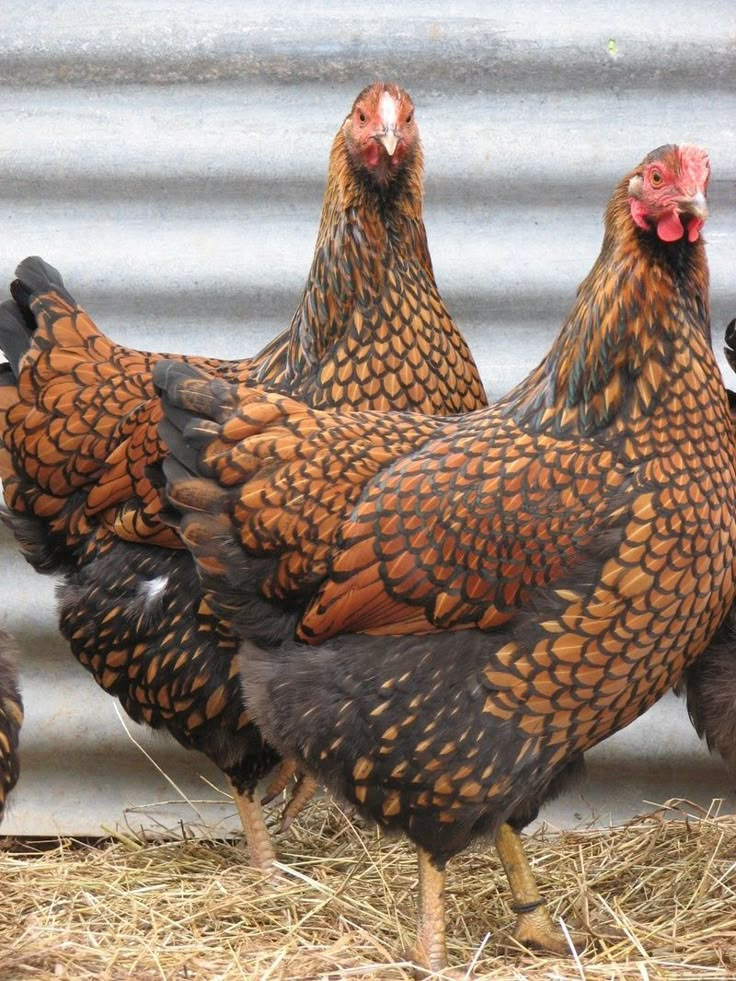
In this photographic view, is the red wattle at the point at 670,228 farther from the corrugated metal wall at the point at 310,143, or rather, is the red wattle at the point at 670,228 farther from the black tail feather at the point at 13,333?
the black tail feather at the point at 13,333

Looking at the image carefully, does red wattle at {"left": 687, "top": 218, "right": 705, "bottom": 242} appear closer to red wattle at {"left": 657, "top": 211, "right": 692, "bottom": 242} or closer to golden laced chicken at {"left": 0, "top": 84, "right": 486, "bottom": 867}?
red wattle at {"left": 657, "top": 211, "right": 692, "bottom": 242}

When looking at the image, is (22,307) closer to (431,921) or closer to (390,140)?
(390,140)

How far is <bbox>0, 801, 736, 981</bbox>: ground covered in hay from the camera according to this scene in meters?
2.50

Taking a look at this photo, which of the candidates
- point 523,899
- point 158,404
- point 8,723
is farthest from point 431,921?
point 158,404

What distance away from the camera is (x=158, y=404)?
8.82 feet

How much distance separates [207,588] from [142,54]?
1416mm

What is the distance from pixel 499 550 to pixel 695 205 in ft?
2.20

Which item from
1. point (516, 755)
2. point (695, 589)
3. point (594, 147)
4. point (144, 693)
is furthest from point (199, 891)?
point (594, 147)

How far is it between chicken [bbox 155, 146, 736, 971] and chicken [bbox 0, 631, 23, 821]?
0.48 metres

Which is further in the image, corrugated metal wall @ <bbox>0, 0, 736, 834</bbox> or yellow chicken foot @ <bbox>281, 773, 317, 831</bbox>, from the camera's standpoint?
yellow chicken foot @ <bbox>281, 773, 317, 831</bbox>

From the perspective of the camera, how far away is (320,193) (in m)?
3.14

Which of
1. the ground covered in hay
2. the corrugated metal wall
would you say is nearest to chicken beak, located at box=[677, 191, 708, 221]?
the corrugated metal wall

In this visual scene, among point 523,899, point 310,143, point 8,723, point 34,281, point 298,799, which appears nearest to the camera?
point 8,723

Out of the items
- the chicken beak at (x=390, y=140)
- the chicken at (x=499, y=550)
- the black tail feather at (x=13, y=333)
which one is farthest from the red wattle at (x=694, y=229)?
the black tail feather at (x=13, y=333)
